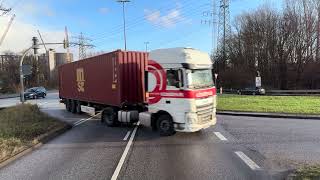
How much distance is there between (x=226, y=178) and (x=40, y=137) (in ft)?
29.6

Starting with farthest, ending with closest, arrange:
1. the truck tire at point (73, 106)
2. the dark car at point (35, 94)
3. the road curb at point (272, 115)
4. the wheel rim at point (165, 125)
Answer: the dark car at point (35, 94), the truck tire at point (73, 106), the road curb at point (272, 115), the wheel rim at point (165, 125)

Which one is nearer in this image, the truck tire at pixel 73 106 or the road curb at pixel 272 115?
the road curb at pixel 272 115

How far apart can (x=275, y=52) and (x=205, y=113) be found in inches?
2432

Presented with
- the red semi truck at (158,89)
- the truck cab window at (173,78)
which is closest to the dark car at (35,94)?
the red semi truck at (158,89)

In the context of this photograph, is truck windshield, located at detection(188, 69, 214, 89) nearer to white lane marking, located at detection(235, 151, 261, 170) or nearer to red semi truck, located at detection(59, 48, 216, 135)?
red semi truck, located at detection(59, 48, 216, 135)

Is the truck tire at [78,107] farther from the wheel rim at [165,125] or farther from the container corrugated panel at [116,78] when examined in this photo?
the wheel rim at [165,125]

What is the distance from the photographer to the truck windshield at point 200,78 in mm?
15117

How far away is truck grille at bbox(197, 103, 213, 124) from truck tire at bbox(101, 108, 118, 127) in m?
5.25

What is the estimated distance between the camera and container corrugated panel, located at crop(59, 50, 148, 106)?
736 inches

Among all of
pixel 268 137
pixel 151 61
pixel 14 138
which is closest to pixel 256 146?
pixel 268 137

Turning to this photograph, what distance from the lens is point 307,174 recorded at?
835cm

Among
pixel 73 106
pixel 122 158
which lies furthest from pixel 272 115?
pixel 122 158

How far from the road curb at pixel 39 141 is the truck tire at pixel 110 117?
167cm

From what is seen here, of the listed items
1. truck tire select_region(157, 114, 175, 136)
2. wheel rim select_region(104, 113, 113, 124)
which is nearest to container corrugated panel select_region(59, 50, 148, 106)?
wheel rim select_region(104, 113, 113, 124)
